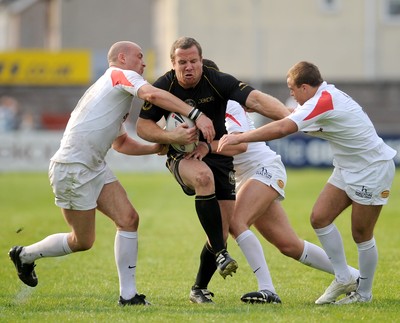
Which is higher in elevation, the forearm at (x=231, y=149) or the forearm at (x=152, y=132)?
the forearm at (x=152, y=132)

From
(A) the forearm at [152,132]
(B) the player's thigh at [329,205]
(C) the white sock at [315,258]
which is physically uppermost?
(A) the forearm at [152,132]

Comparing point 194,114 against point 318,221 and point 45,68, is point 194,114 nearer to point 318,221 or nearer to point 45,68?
point 318,221

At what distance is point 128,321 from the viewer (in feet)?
24.9

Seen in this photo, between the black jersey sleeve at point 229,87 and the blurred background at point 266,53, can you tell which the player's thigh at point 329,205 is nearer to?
the black jersey sleeve at point 229,87

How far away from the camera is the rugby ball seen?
8.38 metres

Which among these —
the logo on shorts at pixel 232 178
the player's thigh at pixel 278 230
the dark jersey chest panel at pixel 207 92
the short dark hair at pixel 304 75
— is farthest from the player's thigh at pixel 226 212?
the short dark hair at pixel 304 75

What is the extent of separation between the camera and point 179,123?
8414 mm

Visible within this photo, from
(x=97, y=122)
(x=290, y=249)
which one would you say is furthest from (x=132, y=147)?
(x=290, y=249)

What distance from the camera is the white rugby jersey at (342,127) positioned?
816cm

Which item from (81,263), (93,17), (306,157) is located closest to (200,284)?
(81,263)

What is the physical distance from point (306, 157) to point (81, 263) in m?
18.8

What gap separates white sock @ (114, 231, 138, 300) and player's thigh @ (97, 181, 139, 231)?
76mm

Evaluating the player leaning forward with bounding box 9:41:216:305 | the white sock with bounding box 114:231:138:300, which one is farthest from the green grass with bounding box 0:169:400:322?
the player leaning forward with bounding box 9:41:216:305

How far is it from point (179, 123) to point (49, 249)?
168 centimetres
